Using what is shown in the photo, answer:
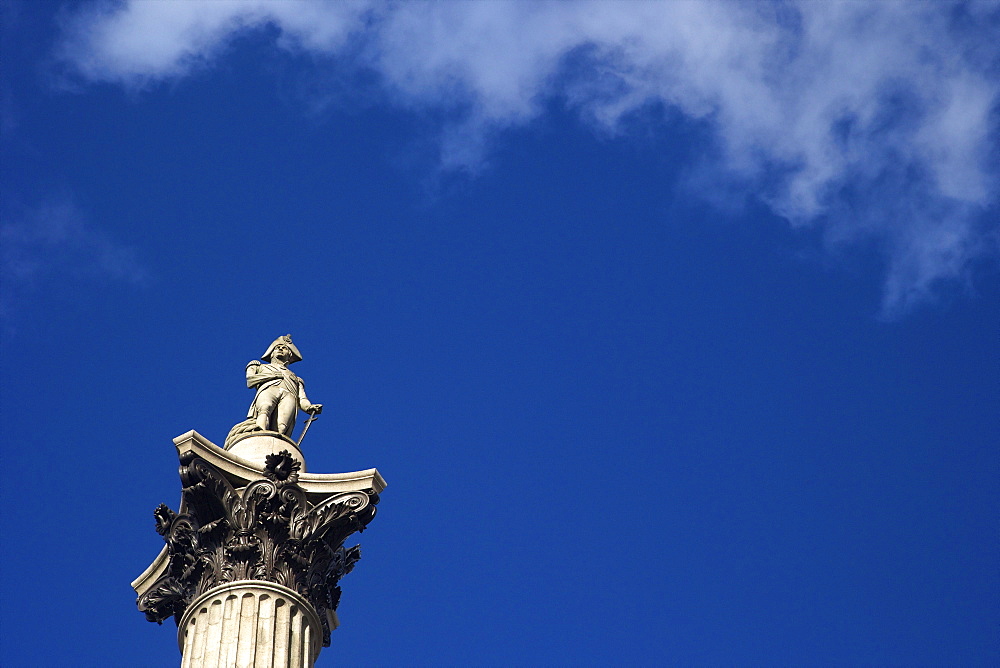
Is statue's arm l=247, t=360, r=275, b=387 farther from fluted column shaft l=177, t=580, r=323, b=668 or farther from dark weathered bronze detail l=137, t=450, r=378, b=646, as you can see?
fluted column shaft l=177, t=580, r=323, b=668

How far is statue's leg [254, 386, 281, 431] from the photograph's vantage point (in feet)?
92.3

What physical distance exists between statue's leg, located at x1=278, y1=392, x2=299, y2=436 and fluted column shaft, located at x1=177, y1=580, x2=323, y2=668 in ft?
15.6

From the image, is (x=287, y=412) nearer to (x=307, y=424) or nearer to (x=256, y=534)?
(x=307, y=424)

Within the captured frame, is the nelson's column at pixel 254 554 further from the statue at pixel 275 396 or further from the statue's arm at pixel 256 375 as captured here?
the statue's arm at pixel 256 375

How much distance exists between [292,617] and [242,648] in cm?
114

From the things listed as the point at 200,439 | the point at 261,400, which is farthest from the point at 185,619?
the point at 261,400

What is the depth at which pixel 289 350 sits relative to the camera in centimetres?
3164

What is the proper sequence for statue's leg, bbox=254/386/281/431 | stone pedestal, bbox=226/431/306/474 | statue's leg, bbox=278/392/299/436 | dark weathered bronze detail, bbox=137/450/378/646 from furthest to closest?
statue's leg, bbox=278/392/299/436, statue's leg, bbox=254/386/281/431, stone pedestal, bbox=226/431/306/474, dark weathered bronze detail, bbox=137/450/378/646

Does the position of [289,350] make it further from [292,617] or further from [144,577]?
[292,617]

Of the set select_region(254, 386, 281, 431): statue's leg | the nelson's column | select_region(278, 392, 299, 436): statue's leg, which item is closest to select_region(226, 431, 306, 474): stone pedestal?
the nelson's column

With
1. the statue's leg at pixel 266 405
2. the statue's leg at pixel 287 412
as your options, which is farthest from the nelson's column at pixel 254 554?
the statue's leg at pixel 287 412

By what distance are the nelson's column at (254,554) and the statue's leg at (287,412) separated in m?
1.81

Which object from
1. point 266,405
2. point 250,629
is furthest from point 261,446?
point 250,629

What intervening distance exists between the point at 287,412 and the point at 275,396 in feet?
1.76
